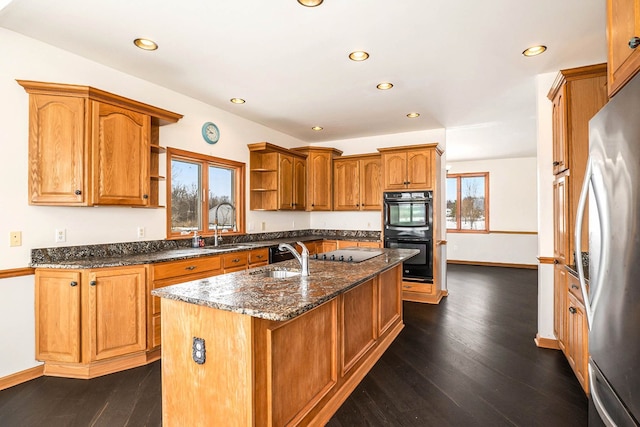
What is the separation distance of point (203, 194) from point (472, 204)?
674cm

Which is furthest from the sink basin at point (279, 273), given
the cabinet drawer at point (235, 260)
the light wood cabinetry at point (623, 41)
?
the light wood cabinetry at point (623, 41)

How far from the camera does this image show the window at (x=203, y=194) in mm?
3750

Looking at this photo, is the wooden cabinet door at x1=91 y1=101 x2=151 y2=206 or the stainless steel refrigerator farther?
the wooden cabinet door at x1=91 y1=101 x2=151 y2=206

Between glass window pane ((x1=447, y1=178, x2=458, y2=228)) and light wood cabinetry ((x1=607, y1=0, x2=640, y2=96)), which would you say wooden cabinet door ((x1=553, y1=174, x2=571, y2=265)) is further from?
glass window pane ((x1=447, y1=178, x2=458, y2=228))

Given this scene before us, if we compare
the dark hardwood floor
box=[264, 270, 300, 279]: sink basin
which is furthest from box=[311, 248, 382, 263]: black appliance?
the dark hardwood floor

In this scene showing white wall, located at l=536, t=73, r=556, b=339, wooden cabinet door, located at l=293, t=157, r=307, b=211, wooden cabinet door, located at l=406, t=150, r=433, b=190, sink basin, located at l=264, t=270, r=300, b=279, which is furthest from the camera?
wooden cabinet door, located at l=293, t=157, r=307, b=211

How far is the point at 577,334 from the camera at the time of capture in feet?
7.59

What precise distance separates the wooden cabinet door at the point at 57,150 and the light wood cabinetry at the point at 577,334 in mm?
3745

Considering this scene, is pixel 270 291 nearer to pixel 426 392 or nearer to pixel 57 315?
pixel 426 392

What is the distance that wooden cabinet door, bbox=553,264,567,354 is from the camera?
2674 millimetres

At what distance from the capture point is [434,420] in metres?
2.03

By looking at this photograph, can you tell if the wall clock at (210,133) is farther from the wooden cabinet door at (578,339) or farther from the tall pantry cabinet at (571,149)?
the wooden cabinet door at (578,339)

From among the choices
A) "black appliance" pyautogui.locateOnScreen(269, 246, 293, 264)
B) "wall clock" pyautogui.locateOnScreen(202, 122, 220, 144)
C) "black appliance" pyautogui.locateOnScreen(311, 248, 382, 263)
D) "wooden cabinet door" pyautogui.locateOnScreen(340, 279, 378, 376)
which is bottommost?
"wooden cabinet door" pyautogui.locateOnScreen(340, 279, 378, 376)

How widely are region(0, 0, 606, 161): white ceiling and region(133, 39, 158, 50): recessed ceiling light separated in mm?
50
